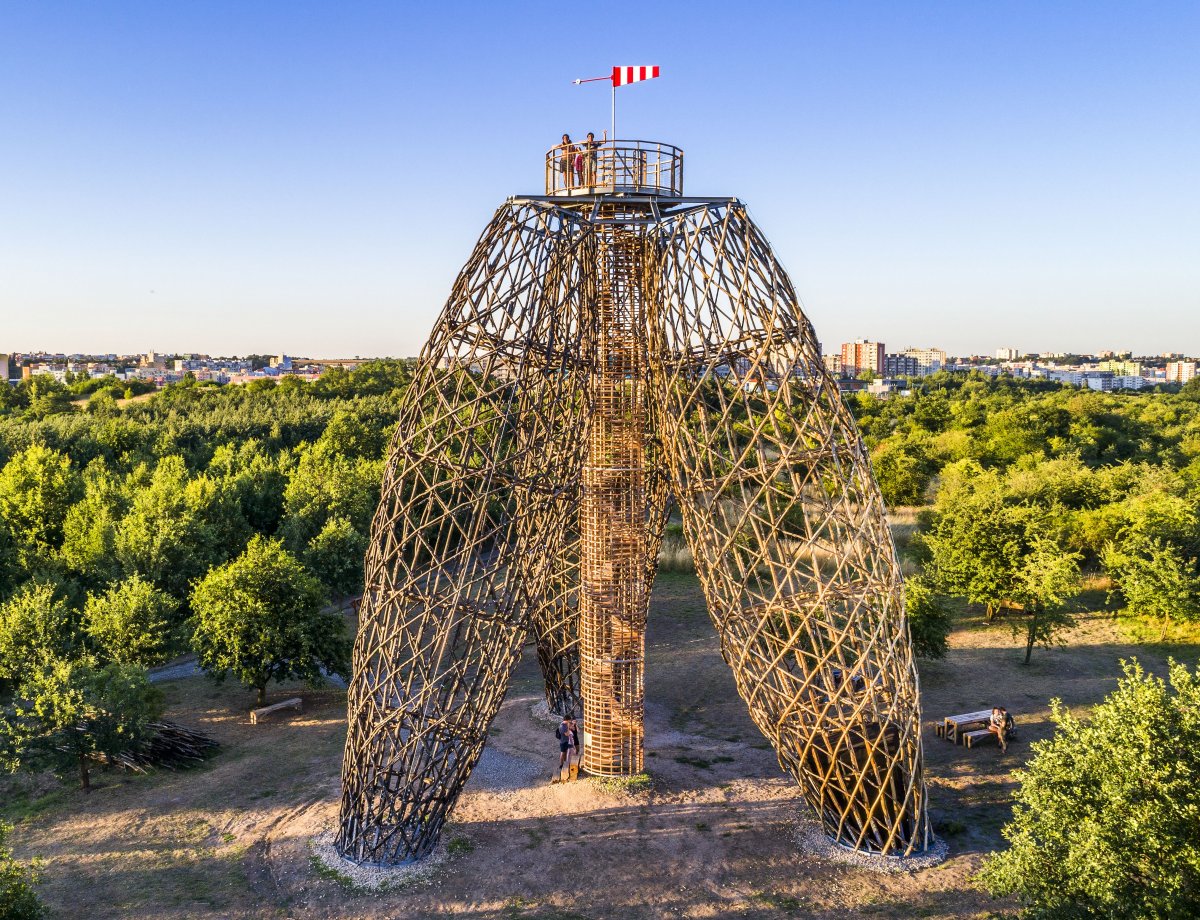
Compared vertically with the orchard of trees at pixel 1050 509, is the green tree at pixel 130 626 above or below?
below

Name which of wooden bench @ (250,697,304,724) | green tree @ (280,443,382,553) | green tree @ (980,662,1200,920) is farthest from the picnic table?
green tree @ (280,443,382,553)

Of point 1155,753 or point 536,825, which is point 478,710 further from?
point 1155,753

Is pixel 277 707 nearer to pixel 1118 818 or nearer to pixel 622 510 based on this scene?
pixel 622 510

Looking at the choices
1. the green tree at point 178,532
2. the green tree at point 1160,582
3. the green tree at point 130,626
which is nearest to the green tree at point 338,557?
the green tree at point 178,532

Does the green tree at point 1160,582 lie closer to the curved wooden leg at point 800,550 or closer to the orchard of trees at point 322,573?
the orchard of trees at point 322,573

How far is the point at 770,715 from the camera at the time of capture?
52.5ft

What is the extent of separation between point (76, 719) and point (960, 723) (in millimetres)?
21516

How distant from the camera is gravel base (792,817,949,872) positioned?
48.5 feet

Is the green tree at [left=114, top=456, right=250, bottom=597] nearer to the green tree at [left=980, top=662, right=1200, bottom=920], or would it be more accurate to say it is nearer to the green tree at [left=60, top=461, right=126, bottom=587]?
the green tree at [left=60, top=461, right=126, bottom=587]

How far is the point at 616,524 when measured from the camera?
704 inches

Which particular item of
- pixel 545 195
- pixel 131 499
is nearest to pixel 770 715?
pixel 545 195

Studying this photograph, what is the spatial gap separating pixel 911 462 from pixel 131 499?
4386 cm

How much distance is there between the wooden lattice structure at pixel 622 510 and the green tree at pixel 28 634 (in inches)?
467

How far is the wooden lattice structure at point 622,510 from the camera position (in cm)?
1491
